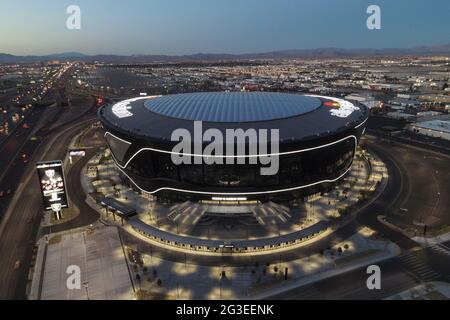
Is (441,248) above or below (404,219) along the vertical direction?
below

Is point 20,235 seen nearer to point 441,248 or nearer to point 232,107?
point 232,107

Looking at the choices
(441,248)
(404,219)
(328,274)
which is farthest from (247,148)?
(441,248)

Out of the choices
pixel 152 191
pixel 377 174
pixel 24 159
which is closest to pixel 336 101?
pixel 377 174

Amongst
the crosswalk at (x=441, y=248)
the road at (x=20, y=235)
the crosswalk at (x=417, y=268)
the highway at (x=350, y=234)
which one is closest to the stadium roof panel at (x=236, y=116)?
the highway at (x=350, y=234)

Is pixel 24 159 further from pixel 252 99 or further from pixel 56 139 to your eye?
pixel 252 99

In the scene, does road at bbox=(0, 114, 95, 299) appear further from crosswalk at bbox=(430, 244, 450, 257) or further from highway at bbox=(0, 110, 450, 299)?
crosswalk at bbox=(430, 244, 450, 257)

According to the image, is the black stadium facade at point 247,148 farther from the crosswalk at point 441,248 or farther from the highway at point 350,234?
the crosswalk at point 441,248

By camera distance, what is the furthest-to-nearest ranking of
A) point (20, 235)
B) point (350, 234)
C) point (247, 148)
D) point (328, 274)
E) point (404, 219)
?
point (404, 219)
point (247, 148)
point (20, 235)
point (350, 234)
point (328, 274)
